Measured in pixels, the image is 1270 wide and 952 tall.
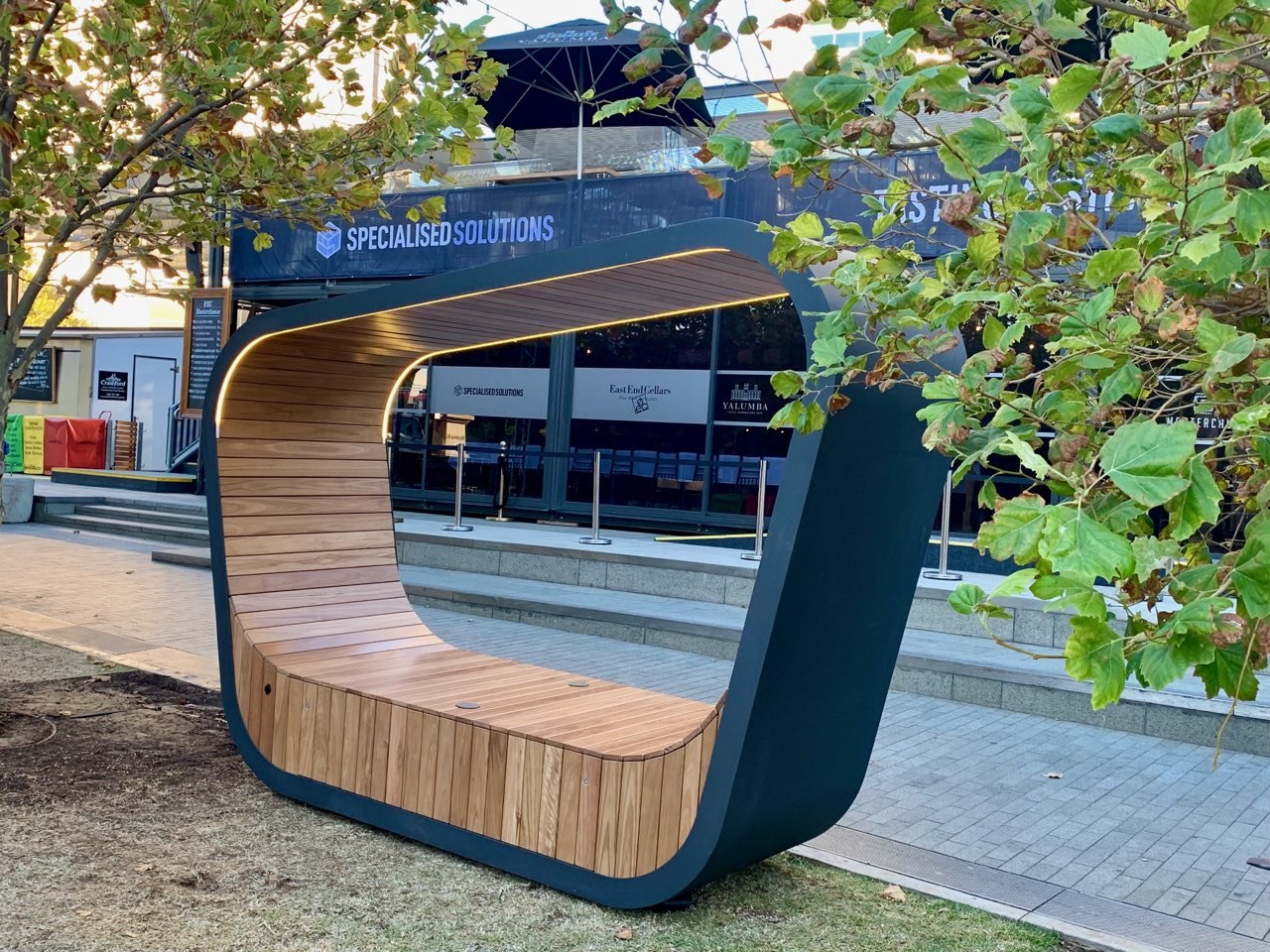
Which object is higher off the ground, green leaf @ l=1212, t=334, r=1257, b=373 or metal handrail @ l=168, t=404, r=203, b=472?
green leaf @ l=1212, t=334, r=1257, b=373

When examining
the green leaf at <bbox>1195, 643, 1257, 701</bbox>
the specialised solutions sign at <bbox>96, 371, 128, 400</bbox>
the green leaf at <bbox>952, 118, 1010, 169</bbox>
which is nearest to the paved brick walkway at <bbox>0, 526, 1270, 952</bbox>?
the green leaf at <bbox>1195, 643, 1257, 701</bbox>

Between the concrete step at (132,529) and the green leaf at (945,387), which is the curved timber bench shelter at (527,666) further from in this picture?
the concrete step at (132,529)

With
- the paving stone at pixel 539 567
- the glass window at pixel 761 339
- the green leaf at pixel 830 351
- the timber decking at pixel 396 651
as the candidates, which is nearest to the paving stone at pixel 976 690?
the timber decking at pixel 396 651

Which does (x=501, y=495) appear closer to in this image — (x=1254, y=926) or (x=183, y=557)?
(x=183, y=557)

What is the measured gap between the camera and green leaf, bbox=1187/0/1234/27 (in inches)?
62.6

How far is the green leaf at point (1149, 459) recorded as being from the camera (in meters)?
1.41

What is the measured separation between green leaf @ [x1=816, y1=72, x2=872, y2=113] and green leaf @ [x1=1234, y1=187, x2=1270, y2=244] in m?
0.68

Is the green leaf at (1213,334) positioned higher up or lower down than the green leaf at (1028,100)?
lower down

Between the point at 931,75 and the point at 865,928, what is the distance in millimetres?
2946

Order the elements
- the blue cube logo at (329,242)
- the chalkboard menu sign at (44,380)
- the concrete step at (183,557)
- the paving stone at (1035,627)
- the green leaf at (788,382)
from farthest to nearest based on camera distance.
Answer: the chalkboard menu sign at (44,380) < the blue cube logo at (329,242) < the concrete step at (183,557) < the paving stone at (1035,627) < the green leaf at (788,382)

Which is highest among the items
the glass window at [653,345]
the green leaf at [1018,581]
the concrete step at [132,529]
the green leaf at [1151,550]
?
the glass window at [653,345]

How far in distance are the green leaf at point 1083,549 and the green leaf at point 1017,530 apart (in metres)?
0.04

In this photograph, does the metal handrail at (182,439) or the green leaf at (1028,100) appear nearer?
the green leaf at (1028,100)

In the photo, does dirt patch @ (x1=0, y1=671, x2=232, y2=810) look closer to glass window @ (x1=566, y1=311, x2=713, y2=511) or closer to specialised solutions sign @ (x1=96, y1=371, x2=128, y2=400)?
glass window @ (x1=566, y1=311, x2=713, y2=511)
